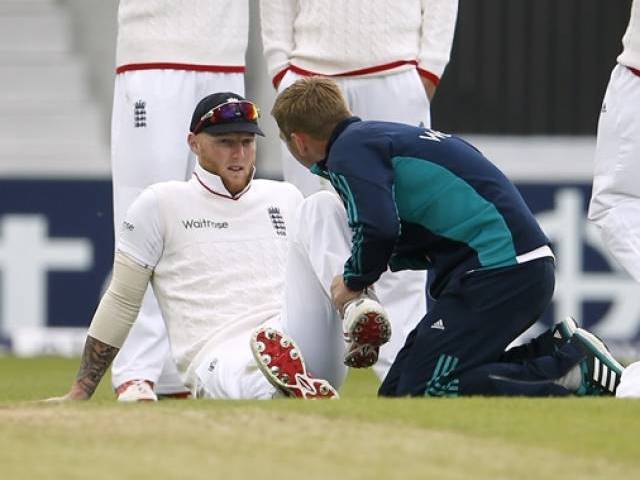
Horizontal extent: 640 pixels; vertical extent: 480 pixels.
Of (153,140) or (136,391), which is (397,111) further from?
(136,391)

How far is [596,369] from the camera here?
5.63 meters

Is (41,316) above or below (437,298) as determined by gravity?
below

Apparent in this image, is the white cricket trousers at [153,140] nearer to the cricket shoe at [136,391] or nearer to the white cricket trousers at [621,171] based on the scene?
the cricket shoe at [136,391]

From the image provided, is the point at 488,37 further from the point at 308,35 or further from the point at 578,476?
the point at 578,476

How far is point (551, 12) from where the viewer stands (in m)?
11.0

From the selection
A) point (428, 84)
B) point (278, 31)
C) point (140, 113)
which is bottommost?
point (140, 113)

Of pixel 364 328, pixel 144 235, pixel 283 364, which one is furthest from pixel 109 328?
pixel 364 328

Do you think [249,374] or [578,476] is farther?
[249,374]

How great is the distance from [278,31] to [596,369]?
6.62 ft

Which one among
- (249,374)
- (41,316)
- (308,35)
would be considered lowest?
(41,316)

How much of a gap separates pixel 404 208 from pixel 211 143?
898mm

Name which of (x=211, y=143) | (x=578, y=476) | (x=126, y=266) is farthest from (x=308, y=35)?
(x=578, y=476)

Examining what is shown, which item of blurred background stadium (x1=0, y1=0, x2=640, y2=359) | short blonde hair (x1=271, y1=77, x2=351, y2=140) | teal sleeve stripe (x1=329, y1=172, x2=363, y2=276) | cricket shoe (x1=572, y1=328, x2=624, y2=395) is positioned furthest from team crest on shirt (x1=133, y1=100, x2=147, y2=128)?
blurred background stadium (x1=0, y1=0, x2=640, y2=359)

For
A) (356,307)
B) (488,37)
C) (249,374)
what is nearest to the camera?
(356,307)
